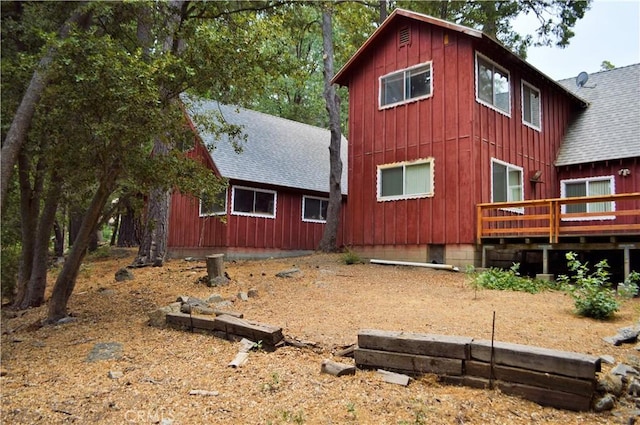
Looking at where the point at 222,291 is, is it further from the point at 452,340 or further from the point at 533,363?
the point at 533,363

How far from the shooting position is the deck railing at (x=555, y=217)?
933 centimetres

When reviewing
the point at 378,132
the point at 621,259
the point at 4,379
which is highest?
the point at 378,132

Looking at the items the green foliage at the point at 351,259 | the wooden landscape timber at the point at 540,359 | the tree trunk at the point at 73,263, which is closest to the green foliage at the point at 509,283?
the green foliage at the point at 351,259

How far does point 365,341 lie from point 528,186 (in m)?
10.3

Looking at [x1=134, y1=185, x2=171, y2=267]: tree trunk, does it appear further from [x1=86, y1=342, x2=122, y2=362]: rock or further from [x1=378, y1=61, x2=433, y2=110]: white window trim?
[x1=86, y1=342, x2=122, y2=362]: rock

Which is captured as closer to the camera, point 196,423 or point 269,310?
point 196,423

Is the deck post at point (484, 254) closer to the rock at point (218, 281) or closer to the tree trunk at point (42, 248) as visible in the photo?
the rock at point (218, 281)

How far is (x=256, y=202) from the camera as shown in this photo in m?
15.7

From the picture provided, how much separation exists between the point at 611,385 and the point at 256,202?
42.6ft

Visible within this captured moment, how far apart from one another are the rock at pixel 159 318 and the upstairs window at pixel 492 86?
883 cm

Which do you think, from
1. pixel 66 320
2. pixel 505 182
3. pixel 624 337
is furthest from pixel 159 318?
pixel 505 182

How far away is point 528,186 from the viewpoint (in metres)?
13.0

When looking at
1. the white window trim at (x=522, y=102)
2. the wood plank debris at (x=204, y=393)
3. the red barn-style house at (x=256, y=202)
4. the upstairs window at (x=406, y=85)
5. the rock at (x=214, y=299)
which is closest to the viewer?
the wood plank debris at (x=204, y=393)

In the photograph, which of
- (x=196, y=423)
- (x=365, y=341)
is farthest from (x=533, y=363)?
(x=196, y=423)
